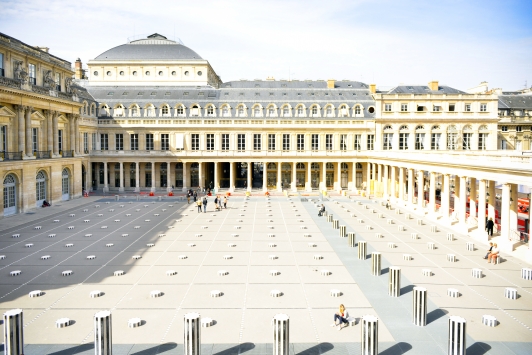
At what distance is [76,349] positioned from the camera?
15500mm

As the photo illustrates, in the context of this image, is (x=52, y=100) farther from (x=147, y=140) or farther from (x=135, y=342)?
(x=135, y=342)

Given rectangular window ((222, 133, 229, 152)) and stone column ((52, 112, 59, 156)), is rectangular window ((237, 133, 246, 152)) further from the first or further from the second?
stone column ((52, 112, 59, 156))

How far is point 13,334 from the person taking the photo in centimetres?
1454

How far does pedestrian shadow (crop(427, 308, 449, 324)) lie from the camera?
18.1 meters

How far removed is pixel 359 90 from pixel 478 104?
18775 mm

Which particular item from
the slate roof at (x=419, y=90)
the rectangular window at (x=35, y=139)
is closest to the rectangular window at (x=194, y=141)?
the rectangular window at (x=35, y=139)

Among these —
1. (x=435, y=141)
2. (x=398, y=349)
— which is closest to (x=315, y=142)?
(x=435, y=141)

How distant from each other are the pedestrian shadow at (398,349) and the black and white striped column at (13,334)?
11.9m

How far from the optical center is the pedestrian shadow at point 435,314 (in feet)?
59.5

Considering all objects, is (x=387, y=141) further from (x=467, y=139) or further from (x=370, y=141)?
(x=467, y=139)

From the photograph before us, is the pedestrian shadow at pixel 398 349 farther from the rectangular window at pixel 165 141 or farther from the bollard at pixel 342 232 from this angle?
the rectangular window at pixel 165 141

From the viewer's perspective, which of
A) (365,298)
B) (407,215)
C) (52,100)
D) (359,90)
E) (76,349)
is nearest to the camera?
(76,349)

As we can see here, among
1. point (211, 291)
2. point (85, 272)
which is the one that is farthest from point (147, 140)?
point (211, 291)

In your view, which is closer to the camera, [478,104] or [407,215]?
[407,215]
